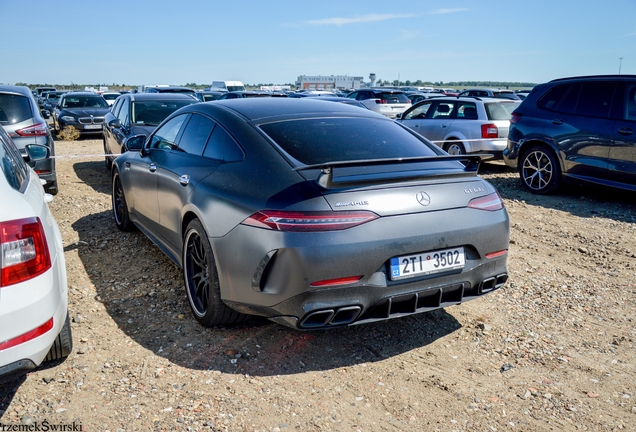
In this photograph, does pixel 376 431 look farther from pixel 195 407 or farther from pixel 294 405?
pixel 195 407

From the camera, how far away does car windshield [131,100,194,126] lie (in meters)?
9.28

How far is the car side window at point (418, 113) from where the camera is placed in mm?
12178

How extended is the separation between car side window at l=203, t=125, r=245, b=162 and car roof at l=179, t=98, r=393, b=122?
0.21 meters

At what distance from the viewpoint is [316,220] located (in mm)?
3006

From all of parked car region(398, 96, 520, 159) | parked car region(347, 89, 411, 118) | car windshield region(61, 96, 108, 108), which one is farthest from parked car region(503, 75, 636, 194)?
car windshield region(61, 96, 108, 108)

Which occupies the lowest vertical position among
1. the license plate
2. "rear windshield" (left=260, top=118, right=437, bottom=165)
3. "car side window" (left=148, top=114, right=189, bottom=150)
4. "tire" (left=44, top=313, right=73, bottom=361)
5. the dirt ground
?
the dirt ground

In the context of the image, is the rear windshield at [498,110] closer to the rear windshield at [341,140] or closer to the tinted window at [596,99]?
the tinted window at [596,99]

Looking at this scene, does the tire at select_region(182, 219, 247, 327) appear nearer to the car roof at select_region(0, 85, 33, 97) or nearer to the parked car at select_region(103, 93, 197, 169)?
the parked car at select_region(103, 93, 197, 169)

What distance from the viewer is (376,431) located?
276 centimetres

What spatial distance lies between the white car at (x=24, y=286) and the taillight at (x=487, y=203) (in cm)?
240

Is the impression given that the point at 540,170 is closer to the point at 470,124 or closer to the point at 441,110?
the point at 470,124

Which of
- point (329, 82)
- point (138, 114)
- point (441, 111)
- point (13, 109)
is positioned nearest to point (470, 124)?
point (441, 111)

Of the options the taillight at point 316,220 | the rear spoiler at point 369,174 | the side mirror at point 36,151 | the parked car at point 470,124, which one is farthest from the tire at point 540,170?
the side mirror at point 36,151

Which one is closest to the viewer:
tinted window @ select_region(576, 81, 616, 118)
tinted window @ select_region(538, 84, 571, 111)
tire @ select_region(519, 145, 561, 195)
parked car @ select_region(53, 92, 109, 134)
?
tinted window @ select_region(576, 81, 616, 118)
